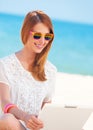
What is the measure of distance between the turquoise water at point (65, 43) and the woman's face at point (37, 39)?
3.63 meters

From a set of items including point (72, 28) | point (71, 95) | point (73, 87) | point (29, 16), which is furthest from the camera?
point (72, 28)

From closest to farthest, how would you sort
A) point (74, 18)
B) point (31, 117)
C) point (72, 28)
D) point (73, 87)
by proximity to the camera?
point (31, 117), point (73, 87), point (74, 18), point (72, 28)

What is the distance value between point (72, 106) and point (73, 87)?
3541mm

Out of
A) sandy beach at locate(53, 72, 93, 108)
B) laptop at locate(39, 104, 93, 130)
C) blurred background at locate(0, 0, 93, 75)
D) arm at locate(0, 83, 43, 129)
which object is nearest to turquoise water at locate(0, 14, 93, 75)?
blurred background at locate(0, 0, 93, 75)

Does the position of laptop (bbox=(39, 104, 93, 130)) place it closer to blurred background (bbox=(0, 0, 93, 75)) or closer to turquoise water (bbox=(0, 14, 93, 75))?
blurred background (bbox=(0, 0, 93, 75))

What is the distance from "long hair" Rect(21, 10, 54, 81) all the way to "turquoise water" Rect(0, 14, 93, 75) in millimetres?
3600

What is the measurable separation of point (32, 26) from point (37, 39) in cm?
6

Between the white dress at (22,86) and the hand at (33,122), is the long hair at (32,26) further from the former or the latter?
the hand at (33,122)

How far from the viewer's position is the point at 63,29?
707 cm

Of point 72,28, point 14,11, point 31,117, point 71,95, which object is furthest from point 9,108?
point 72,28

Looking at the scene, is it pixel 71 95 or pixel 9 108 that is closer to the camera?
pixel 9 108

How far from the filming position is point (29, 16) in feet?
7.26

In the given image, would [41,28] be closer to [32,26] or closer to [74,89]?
[32,26]

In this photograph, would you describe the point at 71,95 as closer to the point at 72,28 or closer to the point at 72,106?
the point at 72,28
